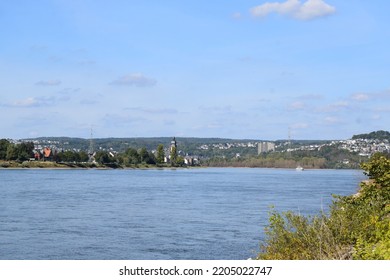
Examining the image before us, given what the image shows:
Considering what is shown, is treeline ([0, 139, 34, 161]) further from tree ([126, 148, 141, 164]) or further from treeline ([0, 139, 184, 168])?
tree ([126, 148, 141, 164])

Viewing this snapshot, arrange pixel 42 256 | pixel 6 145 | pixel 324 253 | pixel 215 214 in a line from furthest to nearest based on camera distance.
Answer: pixel 6 145 → pixel 215 214 → pixel 42 256 → pixel 324 253

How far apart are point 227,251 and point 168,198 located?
30.7m

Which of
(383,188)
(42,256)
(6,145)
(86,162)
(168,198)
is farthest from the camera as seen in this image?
(86,162)

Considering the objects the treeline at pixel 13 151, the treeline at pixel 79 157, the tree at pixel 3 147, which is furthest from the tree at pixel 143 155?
the tree at pixel 3 147

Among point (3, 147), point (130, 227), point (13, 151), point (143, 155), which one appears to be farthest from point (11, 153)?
point (130, 227)

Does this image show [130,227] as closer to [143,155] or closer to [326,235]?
[326,235]

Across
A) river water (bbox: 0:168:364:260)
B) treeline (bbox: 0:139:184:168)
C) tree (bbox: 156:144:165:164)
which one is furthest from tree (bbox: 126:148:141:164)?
river water (bbox: 0:168:364:260)

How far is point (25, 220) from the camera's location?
113 feet

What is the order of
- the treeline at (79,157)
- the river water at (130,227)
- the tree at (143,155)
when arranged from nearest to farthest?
the river water at (130,227), the treeline at (79,157), the tree at (143,155)

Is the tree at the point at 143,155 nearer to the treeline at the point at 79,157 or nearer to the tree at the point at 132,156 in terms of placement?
the treeline at the point at 79,157

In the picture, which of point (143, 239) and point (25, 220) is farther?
point (25, 220)
